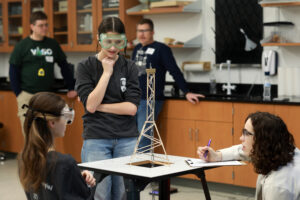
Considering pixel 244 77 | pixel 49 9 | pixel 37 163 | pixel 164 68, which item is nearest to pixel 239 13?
pixel 244 77

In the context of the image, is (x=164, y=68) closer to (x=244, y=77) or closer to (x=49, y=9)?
(x=244, y=77)

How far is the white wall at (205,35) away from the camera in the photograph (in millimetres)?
4945

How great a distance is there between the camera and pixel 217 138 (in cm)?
477

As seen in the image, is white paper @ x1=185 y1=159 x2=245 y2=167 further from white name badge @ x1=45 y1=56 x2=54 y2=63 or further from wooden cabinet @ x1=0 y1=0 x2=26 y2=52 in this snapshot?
wooden cabinet @ x1=0 y1=0 x2=26 y2=52

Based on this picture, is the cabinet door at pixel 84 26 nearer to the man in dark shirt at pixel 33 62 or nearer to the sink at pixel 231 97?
the man in dark shirt at pixel 33 62

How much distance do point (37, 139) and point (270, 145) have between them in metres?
0.99

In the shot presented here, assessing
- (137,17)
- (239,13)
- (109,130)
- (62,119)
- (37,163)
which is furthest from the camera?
(137,17)

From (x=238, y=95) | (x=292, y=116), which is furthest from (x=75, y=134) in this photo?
(x=292, y=116)

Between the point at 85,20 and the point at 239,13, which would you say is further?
the point at 85,20

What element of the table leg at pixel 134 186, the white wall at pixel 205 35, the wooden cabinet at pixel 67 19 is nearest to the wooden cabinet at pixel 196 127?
the white wall at pixel 205 35

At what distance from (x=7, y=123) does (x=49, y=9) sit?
59.0 inches

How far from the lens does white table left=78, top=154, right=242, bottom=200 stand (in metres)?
2.47

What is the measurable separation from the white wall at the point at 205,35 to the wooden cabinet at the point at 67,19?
40cm

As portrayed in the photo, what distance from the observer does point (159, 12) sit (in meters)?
5.39
